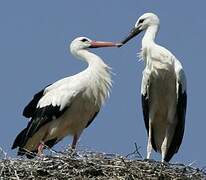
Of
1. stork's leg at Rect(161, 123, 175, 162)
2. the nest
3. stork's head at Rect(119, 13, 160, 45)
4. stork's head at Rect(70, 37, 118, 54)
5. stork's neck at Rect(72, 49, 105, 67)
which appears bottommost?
the nest

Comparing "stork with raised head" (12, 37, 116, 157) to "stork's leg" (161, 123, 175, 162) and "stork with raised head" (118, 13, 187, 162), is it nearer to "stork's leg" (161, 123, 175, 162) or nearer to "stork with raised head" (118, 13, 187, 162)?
"stork with raised head" (118, 13, 187, 162)

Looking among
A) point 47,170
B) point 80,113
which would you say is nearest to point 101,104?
point 80,113

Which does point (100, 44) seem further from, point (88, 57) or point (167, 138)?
point (167, 138)

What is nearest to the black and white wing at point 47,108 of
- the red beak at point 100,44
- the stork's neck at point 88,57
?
the stork's neck at point 88,57

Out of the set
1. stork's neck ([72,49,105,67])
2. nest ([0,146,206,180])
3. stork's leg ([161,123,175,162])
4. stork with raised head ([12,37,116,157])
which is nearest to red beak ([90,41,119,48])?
stork's neck ([72,49,105,67])

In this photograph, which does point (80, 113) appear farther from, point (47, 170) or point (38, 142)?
point (47, 170)

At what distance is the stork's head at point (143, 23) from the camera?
1521 cm

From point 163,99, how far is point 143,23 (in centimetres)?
102

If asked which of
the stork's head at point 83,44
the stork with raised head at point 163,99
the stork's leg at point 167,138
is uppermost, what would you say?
the stork's head at point 83,44

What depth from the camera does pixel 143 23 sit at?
15273 mm

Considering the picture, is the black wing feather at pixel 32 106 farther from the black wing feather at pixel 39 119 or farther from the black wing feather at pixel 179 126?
the black wing feather at pixel 179 126

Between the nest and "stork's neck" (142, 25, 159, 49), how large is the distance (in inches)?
83.7

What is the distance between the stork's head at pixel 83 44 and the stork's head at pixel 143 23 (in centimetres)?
52

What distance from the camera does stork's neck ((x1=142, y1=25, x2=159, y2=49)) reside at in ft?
49.0
